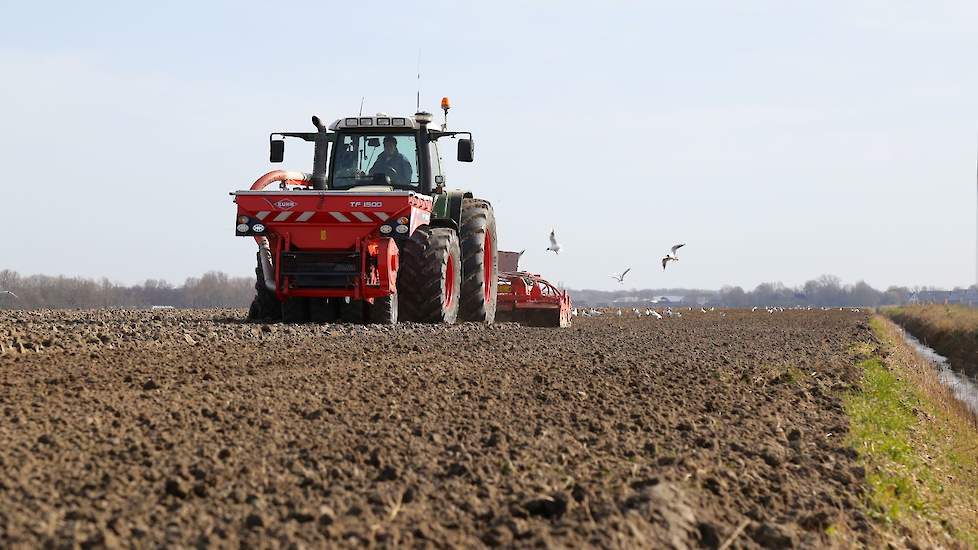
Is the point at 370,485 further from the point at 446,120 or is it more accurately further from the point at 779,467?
the point at 446,120

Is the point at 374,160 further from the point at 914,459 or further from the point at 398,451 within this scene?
the point at 398,451

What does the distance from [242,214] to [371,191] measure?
1813 millimetres

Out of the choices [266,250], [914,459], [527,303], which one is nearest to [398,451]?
[914,459]

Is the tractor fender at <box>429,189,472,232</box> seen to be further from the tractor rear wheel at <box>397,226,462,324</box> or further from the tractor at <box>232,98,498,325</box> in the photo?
the tractor rear wheel at <box>397,226,462,324</box>

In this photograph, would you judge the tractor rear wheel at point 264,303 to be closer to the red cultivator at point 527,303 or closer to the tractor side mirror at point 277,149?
the tractor side mirror at point 277,149

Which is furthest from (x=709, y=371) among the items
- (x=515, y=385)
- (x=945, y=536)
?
(x=945, y=536)

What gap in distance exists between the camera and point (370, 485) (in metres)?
5.13

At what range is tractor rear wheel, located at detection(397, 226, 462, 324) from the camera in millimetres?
15344

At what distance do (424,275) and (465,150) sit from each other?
1968 mm

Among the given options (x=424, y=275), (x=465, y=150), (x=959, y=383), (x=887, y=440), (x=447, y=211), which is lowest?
(x=959, y=383)

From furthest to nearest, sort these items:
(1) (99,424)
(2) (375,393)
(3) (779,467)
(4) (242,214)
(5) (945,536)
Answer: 1. (4) (242,214)
2. (2) (375,393)
3. (5) (945,536)
4. (3) (779,467)
5. (1) (99,424)

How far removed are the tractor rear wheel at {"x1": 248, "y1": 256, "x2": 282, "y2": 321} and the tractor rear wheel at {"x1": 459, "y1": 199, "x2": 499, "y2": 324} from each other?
2.65 m

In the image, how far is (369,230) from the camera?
15070mm

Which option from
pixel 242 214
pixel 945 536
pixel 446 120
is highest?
pixel 446 120
